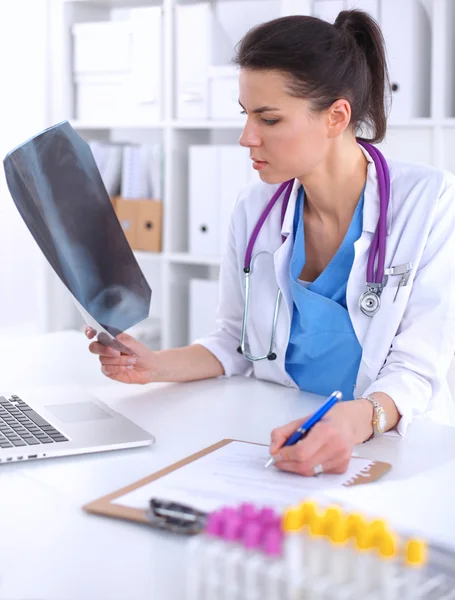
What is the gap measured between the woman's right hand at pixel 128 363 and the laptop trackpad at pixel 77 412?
0.41 ft

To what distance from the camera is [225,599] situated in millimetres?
664

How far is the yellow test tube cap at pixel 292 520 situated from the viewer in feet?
2.14

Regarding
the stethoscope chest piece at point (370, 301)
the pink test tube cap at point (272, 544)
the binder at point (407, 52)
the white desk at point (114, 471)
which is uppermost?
the binder at point (407, 52)

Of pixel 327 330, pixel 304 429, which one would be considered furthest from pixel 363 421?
pixel 327 330

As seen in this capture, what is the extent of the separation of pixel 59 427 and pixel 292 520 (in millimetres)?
627

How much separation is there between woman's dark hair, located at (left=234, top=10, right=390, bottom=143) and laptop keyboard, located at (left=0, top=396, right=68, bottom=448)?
0.67m

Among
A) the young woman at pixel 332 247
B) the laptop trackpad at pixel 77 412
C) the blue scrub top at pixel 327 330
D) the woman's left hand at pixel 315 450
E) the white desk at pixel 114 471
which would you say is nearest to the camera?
the white desk at pixel 114 471

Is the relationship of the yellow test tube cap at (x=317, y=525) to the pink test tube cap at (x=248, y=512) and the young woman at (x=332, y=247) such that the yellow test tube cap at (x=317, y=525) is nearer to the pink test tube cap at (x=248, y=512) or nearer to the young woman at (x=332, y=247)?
the pink test tube cap at (x=248, y=512)

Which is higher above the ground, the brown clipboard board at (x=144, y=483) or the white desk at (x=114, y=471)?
the brown clipboard board at (x=144, y=483)

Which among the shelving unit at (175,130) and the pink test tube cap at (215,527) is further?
the shelving unit at (175,130)

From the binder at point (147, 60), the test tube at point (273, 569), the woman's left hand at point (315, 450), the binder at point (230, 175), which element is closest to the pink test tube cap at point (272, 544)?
the test tube at point (273, 569)

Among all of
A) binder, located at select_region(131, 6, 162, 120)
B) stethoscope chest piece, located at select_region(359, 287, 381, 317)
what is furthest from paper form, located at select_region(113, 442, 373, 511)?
binder, located at select_region(131, 6, 162, 120)

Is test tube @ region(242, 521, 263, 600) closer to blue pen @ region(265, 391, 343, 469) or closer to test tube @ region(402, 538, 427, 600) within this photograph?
test tube @ region(402, 538, 427, 600)

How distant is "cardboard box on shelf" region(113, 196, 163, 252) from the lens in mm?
3162
